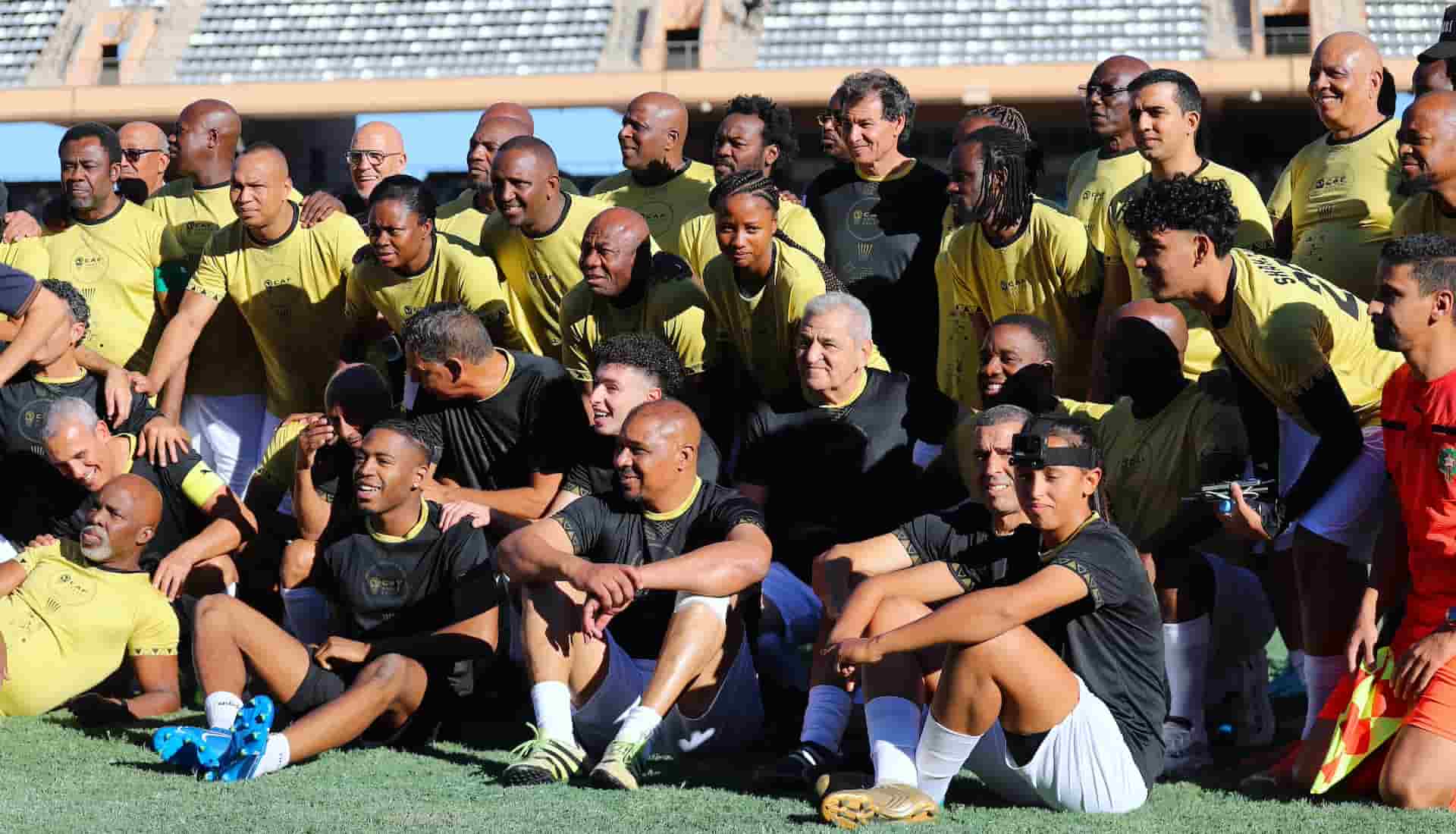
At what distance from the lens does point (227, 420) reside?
8133 mm

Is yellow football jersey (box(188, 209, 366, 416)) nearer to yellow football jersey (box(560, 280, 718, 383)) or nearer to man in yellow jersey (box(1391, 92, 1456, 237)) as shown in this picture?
yellow football jersey (box(560, 280, 718, 383))

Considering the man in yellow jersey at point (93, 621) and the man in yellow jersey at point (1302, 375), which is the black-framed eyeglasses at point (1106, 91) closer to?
the man in yellow jersey at point (1302, 375)

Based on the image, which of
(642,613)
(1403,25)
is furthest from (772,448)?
(1403,25)

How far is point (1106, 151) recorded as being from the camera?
7441mm

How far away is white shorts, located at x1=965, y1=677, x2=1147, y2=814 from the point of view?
182 inches

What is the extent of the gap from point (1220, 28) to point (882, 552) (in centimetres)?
1785

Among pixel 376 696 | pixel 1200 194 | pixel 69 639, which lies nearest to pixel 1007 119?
pixel 1200 194

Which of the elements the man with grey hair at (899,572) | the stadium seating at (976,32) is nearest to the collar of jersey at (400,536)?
the man with grey hair at (899,572)

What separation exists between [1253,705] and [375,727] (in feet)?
9.58

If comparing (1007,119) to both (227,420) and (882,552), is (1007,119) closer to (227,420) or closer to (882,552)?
(882,552)

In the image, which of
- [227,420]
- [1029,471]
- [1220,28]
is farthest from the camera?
[1220,28]

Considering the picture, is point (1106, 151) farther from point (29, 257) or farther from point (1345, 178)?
point (29, 257)

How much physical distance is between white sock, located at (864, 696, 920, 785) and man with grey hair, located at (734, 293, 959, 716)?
1.19 metres

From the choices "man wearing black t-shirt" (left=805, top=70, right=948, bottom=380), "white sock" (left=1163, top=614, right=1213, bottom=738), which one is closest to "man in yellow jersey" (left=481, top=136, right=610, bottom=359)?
"man wearing black t-shirt" (left=805, top=70, right=948, bottom=380)
